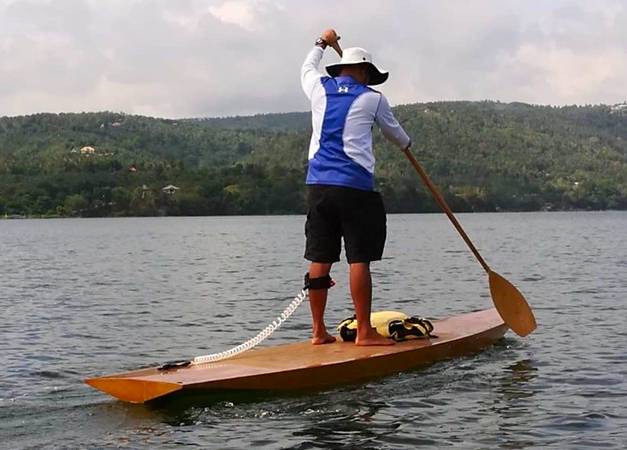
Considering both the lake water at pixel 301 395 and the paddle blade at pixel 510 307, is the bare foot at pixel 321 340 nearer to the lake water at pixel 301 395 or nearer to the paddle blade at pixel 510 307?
the lake water at pixel 301 395

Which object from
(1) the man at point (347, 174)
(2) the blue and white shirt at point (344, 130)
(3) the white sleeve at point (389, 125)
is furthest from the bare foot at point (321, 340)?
(3) the white sleeve at point (389, 125)

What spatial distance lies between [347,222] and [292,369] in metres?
1.66

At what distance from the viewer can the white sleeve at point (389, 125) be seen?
30.5 feet

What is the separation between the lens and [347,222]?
9.24 meters

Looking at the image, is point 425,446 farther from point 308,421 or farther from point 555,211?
point 555,211

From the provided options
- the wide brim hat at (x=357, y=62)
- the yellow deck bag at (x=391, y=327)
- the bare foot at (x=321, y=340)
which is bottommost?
the bare foot at (x=321, y=340)

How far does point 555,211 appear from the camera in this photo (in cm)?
18950

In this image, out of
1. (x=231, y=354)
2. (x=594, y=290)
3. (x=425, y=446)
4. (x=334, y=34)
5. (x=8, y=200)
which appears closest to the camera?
(x=425, y=446)

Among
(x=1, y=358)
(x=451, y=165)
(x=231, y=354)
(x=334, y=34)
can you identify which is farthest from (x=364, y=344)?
(x=451, y=165)

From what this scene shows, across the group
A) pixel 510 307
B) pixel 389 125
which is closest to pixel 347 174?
pixel 389 125

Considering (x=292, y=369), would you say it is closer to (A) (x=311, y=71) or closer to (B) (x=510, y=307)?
(A) (x=311, y=71)

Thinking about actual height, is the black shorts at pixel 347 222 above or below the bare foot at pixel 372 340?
above

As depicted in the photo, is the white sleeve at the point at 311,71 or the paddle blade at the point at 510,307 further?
the paddle blade at the point at 510,307

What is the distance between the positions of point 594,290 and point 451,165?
170 metres
